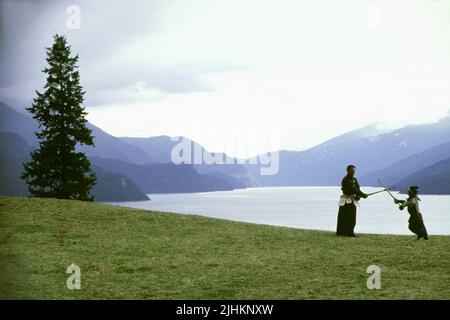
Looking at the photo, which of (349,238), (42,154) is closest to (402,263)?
(349,238)

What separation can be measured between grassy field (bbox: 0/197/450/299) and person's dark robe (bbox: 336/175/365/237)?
0.88 metres

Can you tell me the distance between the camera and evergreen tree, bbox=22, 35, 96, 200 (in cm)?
4603

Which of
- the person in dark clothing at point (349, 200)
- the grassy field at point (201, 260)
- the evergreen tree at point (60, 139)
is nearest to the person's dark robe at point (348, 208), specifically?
the person in dark clothing at point (349, 200)

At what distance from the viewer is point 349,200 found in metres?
22.8

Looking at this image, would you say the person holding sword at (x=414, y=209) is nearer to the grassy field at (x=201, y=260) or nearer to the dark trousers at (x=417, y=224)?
the dark trousers at (x=417, y=224)

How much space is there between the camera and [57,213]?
94.0 ft

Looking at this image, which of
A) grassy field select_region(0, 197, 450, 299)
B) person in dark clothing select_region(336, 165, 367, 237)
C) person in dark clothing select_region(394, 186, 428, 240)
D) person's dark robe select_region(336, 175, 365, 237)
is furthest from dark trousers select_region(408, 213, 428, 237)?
person's dark robe select_region(336, 175, 365, 237)

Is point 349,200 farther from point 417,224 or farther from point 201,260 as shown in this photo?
point 201,260

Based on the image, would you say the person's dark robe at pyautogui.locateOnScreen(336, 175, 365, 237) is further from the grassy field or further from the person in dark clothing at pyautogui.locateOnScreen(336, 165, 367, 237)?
the grassy field

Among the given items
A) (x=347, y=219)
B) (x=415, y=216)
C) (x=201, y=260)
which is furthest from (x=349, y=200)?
(x=201, y=260)

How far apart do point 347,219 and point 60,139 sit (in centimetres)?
3132

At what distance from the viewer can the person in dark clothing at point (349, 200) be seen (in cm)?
2261
